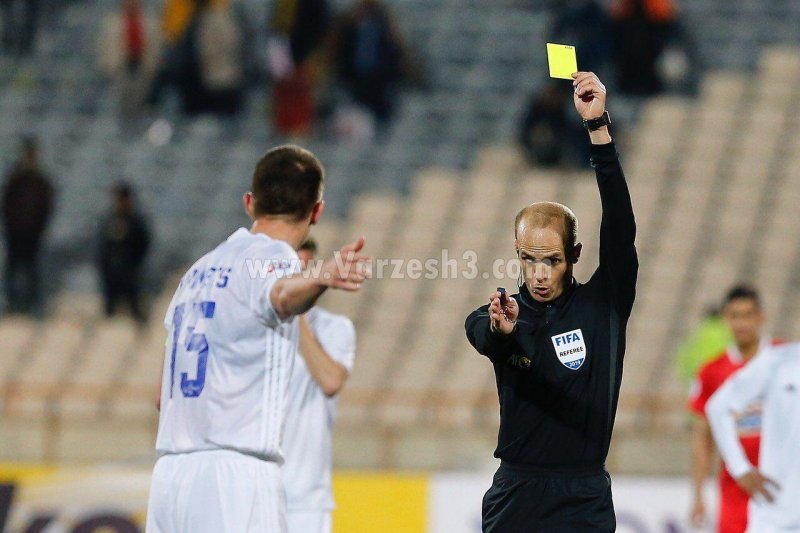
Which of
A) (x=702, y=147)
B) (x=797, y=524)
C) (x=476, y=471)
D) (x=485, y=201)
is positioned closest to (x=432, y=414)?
(x=476, y=471)

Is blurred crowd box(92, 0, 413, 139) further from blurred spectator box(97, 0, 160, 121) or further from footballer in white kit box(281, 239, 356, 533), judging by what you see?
footballer in white kit box(281, 239, 356, 533)

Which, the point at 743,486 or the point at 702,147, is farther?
the point at 702,147

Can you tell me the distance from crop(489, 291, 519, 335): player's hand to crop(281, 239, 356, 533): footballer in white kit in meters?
1.66

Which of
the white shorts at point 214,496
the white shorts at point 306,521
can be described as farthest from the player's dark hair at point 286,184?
the white shorts at point 306,521

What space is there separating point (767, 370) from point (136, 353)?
7.74 meters

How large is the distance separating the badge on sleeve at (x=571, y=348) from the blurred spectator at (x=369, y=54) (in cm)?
1022

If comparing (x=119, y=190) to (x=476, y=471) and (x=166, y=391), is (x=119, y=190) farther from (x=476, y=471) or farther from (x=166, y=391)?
(x=166, y=391)

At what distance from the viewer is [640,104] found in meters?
14.7

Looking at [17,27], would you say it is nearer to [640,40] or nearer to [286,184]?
[640,40]

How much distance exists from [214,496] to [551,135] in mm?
9611

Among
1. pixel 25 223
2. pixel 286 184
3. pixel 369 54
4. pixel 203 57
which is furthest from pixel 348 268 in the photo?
pixel 203 57

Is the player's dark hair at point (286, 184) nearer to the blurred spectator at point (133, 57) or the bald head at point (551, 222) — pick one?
the bald head at point (551, 222)

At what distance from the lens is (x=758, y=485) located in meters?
6.59

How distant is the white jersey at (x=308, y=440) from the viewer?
616cm
